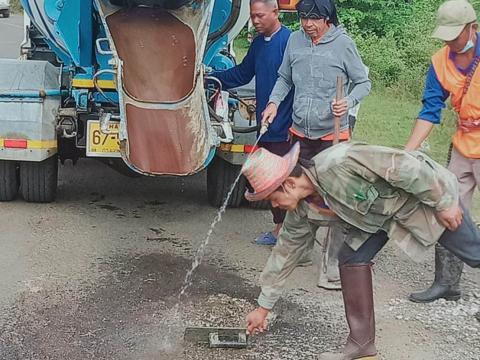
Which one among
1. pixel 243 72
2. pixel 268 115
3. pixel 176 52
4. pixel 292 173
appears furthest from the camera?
pixel 176 52

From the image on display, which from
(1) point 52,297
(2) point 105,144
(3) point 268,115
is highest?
(3) point 268,115

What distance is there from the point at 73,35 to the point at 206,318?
2.76 m

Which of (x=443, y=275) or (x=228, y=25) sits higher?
(x=228, y=25)

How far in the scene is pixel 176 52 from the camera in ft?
22.2

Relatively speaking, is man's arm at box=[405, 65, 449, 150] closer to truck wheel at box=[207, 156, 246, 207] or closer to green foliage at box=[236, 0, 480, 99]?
truck wheel at box=[207, 156, 246, 207]

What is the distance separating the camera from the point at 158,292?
5105 mm

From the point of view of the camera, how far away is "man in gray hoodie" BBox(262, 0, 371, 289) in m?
5.09

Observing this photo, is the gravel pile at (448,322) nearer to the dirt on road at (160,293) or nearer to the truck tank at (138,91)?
the dirt on road at (160,293)

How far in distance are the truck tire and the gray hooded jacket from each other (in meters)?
2.68

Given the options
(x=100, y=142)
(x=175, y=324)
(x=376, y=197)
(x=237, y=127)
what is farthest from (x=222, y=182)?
(x=376, y=197)

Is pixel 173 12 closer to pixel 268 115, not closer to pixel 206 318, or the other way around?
pixel 268 115

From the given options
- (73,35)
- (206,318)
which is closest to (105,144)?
(73,35)

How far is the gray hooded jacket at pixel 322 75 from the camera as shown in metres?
5.16

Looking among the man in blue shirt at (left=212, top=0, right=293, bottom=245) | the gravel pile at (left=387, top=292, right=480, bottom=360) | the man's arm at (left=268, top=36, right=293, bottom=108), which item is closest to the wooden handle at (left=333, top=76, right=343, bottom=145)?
the man's arm at (left=268, top=36, right=293, bottom=108)
